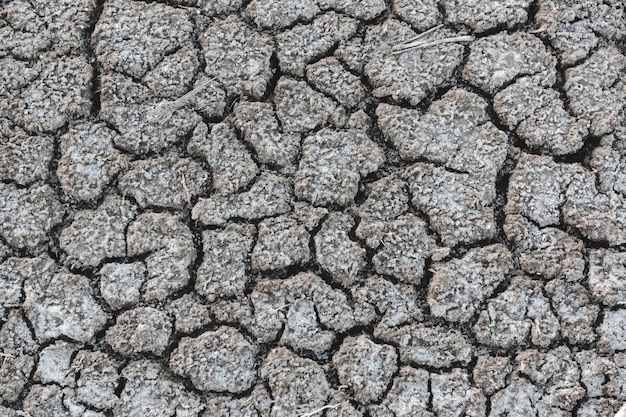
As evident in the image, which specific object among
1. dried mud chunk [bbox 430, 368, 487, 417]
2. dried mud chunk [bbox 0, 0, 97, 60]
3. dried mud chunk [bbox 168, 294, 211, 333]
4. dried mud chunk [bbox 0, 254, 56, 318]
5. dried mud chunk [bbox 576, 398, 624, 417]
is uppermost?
dried mud chunk [bbox 0, 0, 97, 60]

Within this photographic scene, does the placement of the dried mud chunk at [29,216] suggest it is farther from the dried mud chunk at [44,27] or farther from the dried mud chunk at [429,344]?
the dried mud chunk at [429,344]

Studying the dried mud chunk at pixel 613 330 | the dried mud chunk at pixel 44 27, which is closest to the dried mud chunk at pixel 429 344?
the dried mud chunk at pixel 613 330

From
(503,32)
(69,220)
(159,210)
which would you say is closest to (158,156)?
(159,210)

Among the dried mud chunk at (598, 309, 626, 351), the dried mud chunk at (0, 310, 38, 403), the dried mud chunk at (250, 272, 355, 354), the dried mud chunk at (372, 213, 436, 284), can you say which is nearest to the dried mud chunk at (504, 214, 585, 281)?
the dried mud chunk at (598, 309, 626, 351)

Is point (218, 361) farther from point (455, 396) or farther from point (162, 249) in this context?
point (455, 396)

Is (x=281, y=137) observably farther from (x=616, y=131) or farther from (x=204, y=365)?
(x=616, y=131)

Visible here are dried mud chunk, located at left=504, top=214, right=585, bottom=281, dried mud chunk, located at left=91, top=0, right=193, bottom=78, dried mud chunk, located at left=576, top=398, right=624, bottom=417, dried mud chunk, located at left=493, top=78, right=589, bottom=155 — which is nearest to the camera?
dried mud chunk, located at left=576, top=398, right=624, bottom=417

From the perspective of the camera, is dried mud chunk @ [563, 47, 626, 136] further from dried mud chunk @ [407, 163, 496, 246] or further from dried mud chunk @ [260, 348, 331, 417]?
dried mud chunk @ [260, 348, 331, 417]
